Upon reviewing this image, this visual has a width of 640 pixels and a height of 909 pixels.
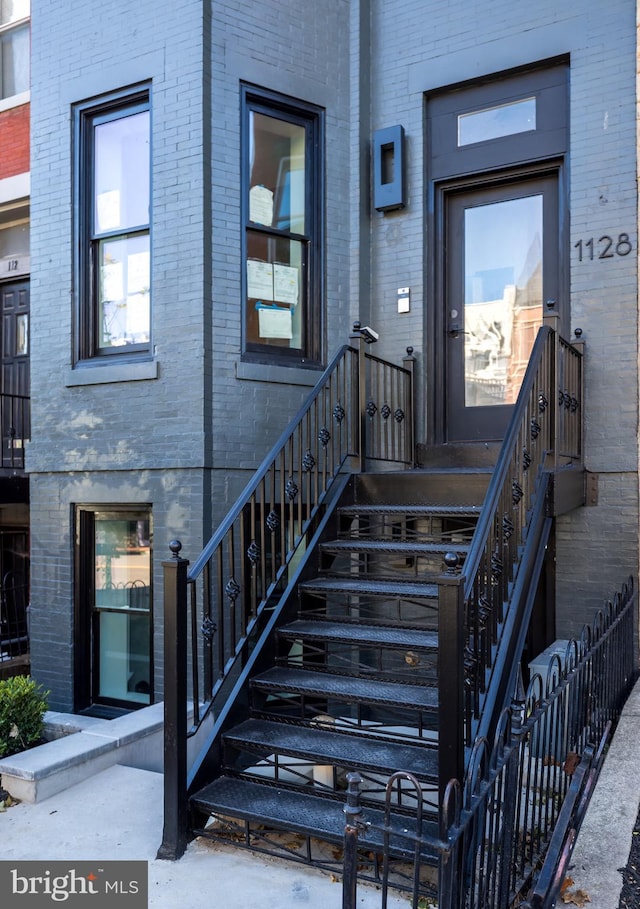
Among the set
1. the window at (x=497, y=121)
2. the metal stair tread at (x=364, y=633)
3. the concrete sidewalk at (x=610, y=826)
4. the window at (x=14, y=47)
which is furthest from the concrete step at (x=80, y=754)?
the window at (x=14, y=47)

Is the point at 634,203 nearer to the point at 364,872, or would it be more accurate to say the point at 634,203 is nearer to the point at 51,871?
the point at 364,872

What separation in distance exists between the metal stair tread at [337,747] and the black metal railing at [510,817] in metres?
0.21

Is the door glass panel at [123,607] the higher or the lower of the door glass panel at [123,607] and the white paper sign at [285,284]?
the lower

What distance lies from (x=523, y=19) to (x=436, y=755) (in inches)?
228

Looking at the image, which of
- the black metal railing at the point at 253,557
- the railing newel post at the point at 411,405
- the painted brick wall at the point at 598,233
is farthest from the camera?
the railing newel post at the point at 411,405

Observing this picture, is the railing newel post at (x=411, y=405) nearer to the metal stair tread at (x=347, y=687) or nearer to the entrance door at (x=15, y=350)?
the metal stair tread at (x=347, y=687)

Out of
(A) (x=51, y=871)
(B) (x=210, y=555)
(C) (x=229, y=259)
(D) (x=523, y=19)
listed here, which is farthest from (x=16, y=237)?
(A) (x=51, y=871)

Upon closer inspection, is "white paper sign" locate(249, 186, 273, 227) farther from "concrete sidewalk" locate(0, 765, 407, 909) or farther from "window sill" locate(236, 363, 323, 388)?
"concrete sidewalk" locate(0, 765, 407, 909)

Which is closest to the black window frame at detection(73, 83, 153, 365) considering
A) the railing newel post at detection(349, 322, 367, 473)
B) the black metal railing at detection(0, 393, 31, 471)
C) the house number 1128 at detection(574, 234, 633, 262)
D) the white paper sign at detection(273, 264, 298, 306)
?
the white paper sign at detection(273, 264, 298, 306)

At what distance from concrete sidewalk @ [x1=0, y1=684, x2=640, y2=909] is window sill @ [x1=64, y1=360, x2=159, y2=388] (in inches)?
117

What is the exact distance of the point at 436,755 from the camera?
3918 millimetres

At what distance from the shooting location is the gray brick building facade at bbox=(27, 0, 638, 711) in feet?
19.8

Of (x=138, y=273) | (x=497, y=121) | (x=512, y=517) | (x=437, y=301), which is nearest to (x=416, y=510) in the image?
(x=512, y=517)

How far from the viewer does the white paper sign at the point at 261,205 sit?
21.3 ft
